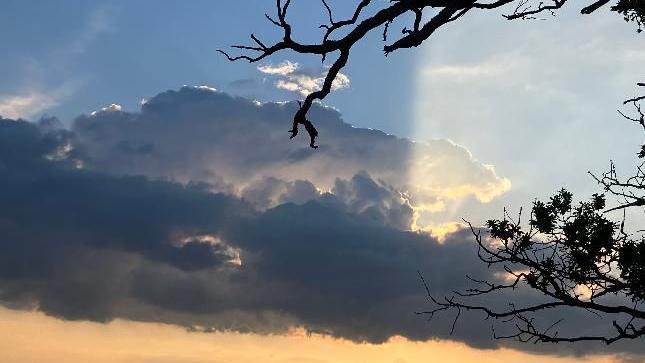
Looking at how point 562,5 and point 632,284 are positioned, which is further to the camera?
point 632,284

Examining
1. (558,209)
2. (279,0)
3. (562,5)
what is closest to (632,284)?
(558,209)

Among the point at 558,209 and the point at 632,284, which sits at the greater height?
the point at 558,209

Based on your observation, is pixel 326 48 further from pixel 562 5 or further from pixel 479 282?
pixel 479 282

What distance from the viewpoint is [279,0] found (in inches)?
365

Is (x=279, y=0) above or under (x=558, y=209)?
above

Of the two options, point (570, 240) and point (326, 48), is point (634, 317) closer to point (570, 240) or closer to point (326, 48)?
point (570, 240)

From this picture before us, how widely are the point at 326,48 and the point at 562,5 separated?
3825 mm

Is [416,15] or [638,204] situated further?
[638,204]

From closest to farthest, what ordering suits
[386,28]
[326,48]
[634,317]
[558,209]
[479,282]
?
[326,48]
[386,28]
[634,317]
[479,282]
[558,209]

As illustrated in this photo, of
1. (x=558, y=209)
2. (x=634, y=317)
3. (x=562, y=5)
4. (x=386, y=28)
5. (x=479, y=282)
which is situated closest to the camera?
(x=386, y=28)

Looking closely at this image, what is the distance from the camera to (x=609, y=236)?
42.3 feet

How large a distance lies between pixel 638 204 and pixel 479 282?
315 centimetres

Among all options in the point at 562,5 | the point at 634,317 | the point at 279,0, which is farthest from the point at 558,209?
the point at 279,0

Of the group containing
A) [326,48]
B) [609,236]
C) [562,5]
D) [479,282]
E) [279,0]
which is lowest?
[479,282]
